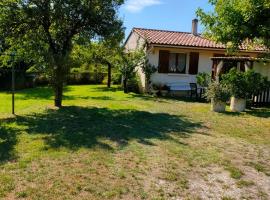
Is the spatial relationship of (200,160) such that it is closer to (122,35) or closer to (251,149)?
(251,149)

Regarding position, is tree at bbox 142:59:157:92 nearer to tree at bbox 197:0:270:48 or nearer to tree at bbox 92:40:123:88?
tree at bbox 92:40:123:88

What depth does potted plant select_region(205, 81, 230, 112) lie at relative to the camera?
15070mm

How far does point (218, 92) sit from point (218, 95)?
18cm

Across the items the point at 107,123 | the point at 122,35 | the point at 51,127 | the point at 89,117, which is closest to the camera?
the point at 51,127

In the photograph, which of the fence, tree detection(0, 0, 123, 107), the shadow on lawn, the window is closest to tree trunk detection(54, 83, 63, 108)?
tree detection(0, 0, 123, 107)

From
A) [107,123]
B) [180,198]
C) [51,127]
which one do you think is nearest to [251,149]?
[180,198]

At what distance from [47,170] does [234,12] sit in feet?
25.7

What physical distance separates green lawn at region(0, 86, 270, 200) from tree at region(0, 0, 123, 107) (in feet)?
8.24

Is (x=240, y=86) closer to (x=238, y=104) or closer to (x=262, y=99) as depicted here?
(x=238, y=104)

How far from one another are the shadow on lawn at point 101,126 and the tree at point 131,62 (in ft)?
27.1

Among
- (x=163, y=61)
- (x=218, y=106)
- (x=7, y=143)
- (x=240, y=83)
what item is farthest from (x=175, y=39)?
(x=7, y=143)

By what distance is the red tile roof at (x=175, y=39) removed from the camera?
23152mm

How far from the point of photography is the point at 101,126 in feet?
37.9

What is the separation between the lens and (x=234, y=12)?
11898 millimetres
